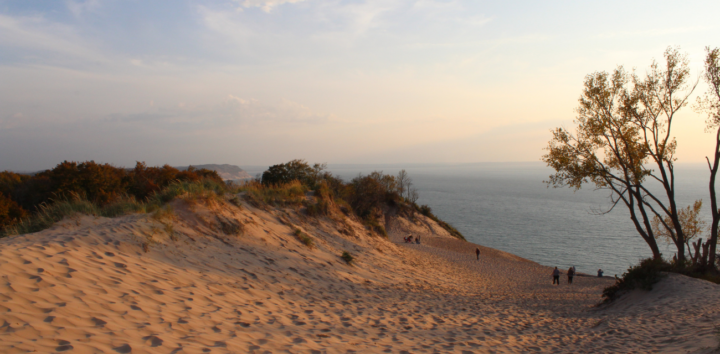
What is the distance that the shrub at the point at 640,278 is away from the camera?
11016 mm

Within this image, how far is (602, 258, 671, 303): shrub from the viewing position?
36.1 ft

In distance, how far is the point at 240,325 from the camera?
5.63m

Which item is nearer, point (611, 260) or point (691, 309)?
point (691, 309)

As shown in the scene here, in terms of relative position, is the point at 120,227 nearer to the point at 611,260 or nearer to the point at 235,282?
the point at 235,282

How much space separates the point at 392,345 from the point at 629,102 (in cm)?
1930

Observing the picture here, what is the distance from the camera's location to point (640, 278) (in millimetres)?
11203

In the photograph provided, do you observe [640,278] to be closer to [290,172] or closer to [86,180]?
[86,180]

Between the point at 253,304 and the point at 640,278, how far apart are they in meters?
11.8

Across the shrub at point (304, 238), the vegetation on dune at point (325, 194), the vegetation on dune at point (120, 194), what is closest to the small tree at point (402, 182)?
the vegetation on dune at point (325, 194)

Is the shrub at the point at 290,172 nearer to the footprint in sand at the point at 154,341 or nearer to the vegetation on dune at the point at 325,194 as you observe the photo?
the vegetation on dune at the point at 325,194

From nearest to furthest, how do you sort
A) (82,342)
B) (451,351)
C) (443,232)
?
(82,342) < (451,351) < (443,232)

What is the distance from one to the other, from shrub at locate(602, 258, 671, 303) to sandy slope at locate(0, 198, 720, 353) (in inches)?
13.8

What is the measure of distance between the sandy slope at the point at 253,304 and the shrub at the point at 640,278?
0.35 metres

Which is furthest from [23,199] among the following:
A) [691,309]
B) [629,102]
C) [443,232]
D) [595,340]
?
[443,232]
